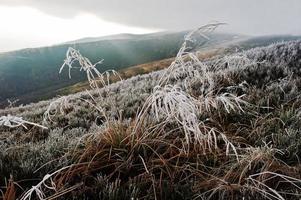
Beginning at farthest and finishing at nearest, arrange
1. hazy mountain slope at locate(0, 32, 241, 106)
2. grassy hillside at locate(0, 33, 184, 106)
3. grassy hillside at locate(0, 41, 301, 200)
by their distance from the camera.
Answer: grassy hillside at locate(0, 33, 184, 106) < hazy mountain slope at locate(0, 32, 241, 106) < grassy hillside at locate(0, 41, 301, 200)

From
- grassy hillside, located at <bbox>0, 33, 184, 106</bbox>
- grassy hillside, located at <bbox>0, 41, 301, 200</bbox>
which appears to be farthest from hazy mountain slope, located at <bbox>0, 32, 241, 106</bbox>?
grassy hillside, located at <bbox>0, 41, 301, 200</bbox>

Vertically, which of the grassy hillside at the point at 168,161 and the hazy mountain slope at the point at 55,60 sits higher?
the grassy hillside at the point at 168,161

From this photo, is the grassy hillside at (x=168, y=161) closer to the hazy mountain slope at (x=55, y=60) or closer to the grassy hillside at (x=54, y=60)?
the hazy mountain slope at (x=55, y=60)

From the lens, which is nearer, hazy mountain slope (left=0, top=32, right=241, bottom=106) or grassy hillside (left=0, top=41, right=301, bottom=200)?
grassy hillside (left=0, top=41, right=301, bottom=200)

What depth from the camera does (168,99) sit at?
478 centimetres

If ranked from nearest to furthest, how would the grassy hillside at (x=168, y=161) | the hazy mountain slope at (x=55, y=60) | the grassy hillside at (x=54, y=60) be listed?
the grassy hillside at (x=168, y=161) → the hazy mountain slope at (x=55, y=60) → the grassy hillside at (x=54, y=60)

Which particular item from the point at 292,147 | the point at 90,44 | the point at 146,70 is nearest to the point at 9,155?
the point at 292,147

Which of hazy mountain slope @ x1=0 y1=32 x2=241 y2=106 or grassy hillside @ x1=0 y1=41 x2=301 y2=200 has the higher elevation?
grassy hillside @ x1=0 y1=41 x2=301 y2=200

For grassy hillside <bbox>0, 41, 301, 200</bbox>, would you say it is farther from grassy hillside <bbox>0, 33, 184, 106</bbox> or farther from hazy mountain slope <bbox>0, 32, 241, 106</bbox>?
grassy hillside <bbox>0, 33, 184, 106</bbox>

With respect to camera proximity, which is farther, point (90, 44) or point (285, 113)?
point (90, 44)

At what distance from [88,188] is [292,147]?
223 centimetres

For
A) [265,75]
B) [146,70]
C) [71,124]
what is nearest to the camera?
[71,124]

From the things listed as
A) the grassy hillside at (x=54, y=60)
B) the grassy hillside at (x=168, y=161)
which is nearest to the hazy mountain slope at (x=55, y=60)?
the grassy hillside at (x=54, y=60)

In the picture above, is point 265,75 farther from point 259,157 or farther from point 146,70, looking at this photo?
point 146,70
